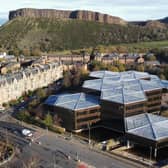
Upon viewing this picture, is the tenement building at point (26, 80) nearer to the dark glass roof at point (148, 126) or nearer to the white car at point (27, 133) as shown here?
the white car at point (27, 133)

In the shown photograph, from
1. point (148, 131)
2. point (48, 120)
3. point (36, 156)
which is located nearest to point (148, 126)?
point (148, 131)

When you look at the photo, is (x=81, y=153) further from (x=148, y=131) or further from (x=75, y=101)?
(x=75, y=101)

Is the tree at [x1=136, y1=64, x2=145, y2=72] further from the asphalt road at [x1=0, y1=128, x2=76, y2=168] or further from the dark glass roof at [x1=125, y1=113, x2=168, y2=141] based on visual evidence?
the asphalt road at [x1=0, y1=128, x2=76, y2=168]

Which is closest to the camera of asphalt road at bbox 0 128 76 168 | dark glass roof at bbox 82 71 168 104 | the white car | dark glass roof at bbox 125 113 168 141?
asphalt road at bbox 0 128 76 168

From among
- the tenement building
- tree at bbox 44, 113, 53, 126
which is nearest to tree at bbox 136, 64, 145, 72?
the tenement building

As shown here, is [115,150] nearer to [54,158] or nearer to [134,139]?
[134,139]
